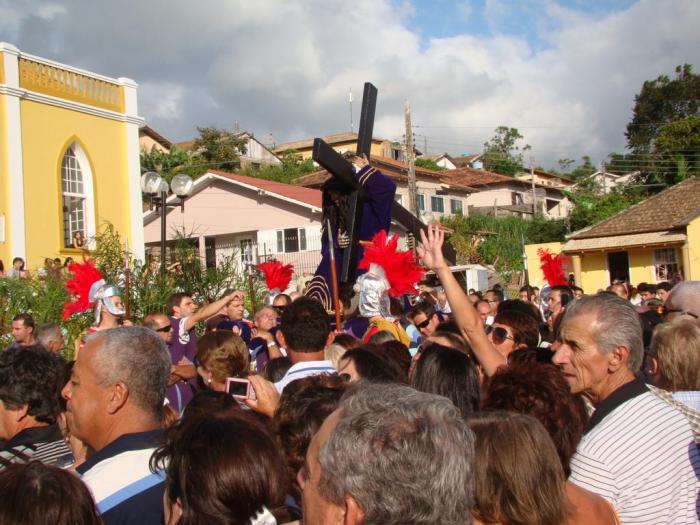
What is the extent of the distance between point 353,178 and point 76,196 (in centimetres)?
1266

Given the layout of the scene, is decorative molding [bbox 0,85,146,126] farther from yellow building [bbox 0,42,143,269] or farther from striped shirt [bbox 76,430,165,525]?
striped shirt [bbox 76,430,165,525]

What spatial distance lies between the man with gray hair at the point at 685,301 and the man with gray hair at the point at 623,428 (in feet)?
8.98

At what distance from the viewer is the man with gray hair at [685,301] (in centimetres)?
596

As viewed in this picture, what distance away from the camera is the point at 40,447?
3.65 metres

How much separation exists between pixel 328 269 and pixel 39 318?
13.8ft

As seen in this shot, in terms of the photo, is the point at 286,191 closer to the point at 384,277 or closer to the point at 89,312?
the point at 89,312

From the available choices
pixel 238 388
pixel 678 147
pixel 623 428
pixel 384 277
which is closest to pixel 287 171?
pixel 678 147

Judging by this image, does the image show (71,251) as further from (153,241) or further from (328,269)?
(153,241)

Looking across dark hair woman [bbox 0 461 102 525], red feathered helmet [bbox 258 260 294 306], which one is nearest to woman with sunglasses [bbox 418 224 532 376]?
dark hair woman [bbox 0 461 102 525]

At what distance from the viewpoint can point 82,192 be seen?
20.2m

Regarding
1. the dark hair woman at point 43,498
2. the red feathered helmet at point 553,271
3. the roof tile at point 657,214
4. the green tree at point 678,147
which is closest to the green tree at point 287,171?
the roof tile at point 657,214

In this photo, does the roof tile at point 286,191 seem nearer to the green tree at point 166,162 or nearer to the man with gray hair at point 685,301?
the green tree at point 166,162

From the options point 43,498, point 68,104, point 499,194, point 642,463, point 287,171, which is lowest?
point 642,463

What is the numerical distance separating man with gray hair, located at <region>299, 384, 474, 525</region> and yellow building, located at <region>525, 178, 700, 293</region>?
1130 inches
